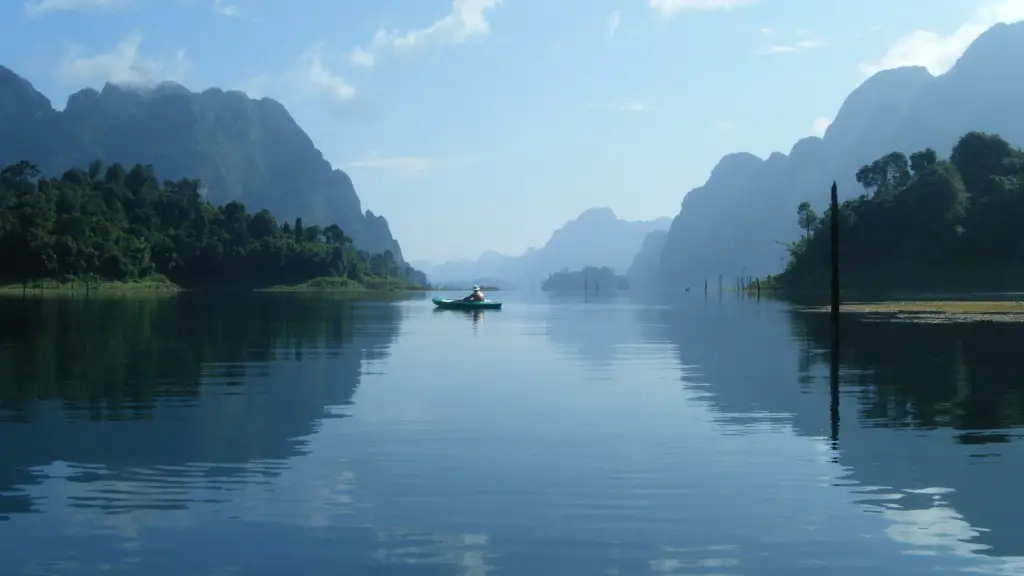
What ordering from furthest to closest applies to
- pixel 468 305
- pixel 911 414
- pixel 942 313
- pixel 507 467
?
pixel 468 305 < pixel 942 313 < pixel 911 414 < pixel 507 467

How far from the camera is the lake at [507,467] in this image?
13.7 meters

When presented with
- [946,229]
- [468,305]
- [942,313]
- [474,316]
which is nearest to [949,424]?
Result: [942,313]

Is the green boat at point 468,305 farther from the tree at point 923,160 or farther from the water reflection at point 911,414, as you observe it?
the tree at point 923,160

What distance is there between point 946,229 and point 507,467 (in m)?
172

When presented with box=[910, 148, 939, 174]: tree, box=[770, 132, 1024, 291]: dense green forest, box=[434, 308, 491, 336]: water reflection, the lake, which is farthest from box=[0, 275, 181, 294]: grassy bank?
box=[910, 148, 939, 174]: tree

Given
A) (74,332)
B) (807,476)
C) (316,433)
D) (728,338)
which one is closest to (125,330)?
(74,332)

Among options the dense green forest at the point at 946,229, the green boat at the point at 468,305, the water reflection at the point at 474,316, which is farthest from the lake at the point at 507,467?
the dense green forest at the point at 946,229

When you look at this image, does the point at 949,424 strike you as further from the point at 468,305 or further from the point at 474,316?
the point at 468,305

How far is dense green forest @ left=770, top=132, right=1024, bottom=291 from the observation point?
170500 millimetres

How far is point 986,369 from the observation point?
37.4m

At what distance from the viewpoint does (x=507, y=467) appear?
19625mm

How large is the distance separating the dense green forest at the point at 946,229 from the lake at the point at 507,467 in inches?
5657

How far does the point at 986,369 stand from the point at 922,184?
154946 mm

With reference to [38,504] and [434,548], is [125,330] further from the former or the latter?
[434,548]
